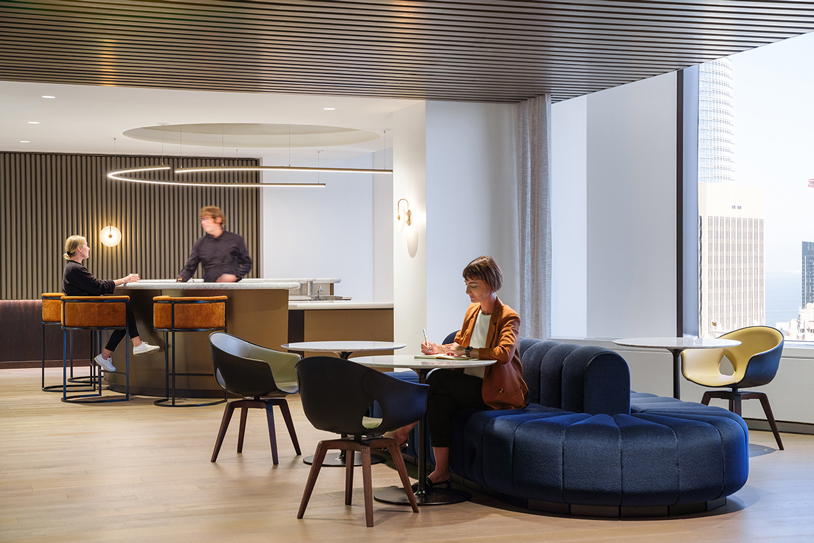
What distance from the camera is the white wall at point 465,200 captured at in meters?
8.10

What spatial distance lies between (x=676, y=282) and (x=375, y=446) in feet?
14.9

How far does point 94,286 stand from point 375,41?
13.8 feet

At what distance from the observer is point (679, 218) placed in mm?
7656

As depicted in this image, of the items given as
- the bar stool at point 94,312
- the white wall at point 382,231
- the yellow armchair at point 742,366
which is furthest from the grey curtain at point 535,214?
the white wall at point 382,231

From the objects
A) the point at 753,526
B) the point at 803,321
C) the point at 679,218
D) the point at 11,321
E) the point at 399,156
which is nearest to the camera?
the point at 753,526

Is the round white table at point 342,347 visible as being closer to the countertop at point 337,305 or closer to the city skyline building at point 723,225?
the countertop at point 337,305

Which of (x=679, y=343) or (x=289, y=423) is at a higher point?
(x=679, y=343)

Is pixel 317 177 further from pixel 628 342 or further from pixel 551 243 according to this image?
pixel 628 342

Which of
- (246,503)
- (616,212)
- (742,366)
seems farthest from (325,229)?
(246,503)

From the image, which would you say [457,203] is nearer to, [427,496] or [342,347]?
[342,347]

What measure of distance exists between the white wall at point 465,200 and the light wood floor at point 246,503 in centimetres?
225

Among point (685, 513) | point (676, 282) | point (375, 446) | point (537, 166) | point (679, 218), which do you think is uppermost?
point (537, 166)

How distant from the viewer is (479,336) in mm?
4711

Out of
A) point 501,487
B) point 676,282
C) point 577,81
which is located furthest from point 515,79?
point 501,487
